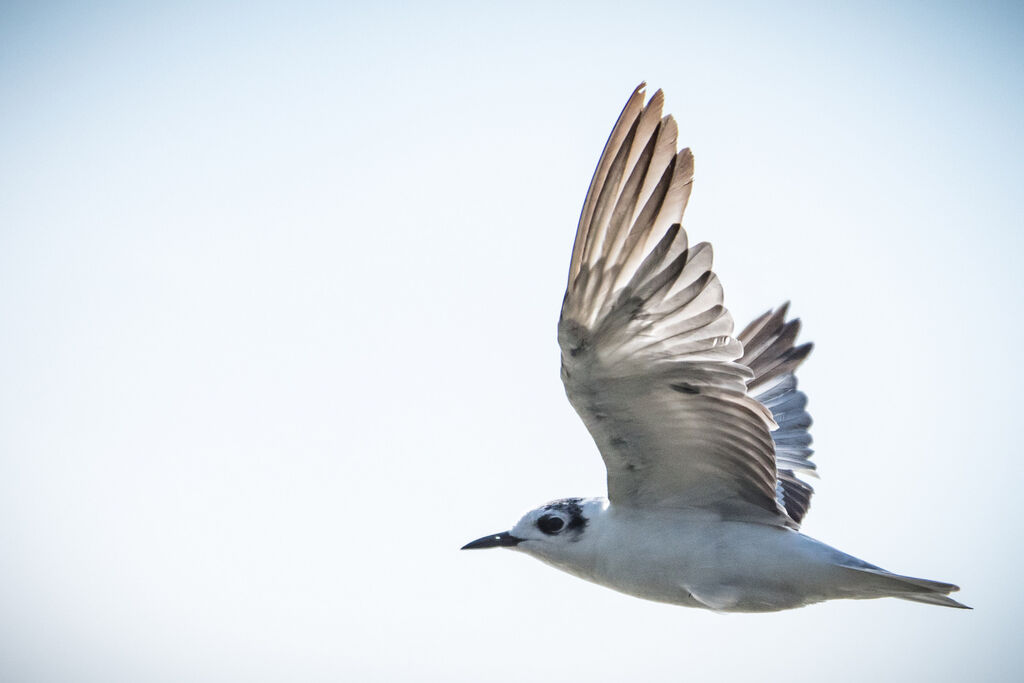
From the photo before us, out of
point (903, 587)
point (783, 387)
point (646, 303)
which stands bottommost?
point (903, 587)

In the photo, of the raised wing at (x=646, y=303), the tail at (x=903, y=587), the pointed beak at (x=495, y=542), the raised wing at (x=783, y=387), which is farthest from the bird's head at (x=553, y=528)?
the raised wing at (x=783, y=387)

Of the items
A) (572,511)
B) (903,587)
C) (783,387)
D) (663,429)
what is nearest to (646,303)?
(663,429)

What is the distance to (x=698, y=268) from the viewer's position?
4.77 meters

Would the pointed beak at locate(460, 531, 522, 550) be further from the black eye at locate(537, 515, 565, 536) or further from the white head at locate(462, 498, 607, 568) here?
the black eye at locate(537, 515, 565, 536)

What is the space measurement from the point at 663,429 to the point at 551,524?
985mm

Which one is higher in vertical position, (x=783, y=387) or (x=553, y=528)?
(x=783, y=387)

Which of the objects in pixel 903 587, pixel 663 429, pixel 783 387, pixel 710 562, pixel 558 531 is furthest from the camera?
pixel 783 387

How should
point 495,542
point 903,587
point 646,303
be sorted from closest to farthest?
point 646,303 → point 903,587 → point 495,542

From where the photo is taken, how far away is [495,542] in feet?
19.4

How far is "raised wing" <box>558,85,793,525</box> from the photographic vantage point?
4750mm

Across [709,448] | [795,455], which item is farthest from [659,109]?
[795,455]

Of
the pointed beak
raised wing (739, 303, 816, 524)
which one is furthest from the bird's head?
raised wing (739, 303, 816, 524)

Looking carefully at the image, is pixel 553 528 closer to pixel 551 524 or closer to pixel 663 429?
pixel 551 524

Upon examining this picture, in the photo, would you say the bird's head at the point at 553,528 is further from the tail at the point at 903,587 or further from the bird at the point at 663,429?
the tail at the point at 903,587
